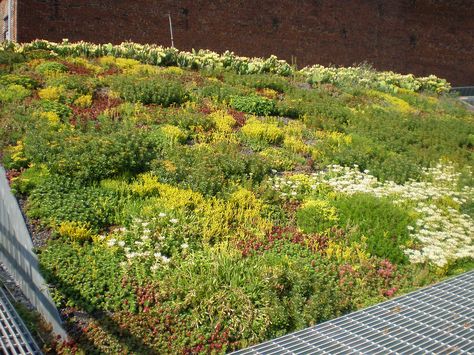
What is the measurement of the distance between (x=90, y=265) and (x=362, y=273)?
282cm

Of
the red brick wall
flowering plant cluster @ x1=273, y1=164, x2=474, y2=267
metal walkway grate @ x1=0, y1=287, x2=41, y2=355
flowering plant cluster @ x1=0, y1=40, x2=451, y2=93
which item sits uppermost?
the red brick wall

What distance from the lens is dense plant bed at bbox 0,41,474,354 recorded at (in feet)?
15.5

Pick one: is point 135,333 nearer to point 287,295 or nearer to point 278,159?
point 287,295

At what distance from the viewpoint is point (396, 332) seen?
3.33 metres

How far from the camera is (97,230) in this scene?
18.8 ft

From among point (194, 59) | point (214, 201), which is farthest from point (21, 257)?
point (194, 59)

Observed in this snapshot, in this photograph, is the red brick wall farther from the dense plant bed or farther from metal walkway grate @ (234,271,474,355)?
metal walkway grate @ (234,271,474,355)

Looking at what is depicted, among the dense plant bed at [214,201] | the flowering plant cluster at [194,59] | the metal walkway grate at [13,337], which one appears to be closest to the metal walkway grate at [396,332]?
the dense plant bed at [214,201]

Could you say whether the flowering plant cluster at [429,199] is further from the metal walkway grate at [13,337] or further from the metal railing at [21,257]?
A: the metal walkway grate at [13,337]

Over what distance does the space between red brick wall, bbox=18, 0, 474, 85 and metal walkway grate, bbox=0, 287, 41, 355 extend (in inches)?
586

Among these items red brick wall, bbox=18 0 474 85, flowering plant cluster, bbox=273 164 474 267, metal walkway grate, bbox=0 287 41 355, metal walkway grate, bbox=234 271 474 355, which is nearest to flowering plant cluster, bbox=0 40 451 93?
red brick wall, bbox=18 0 474 85

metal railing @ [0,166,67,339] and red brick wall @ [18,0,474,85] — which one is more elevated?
red brick wall @ [18,0,474,85]

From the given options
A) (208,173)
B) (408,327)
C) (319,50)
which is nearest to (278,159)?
(208,173)

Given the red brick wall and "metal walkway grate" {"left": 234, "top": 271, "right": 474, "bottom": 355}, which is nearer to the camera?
"metal walkway grate" {"left": 234, "top": 271, "right": 474, "bottom": 355}
